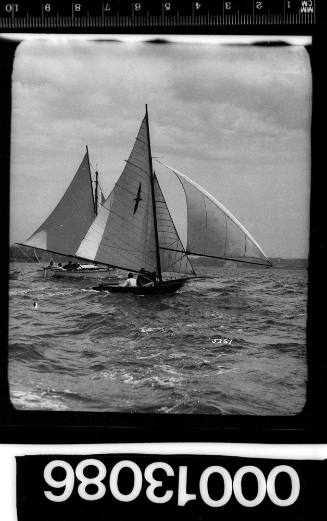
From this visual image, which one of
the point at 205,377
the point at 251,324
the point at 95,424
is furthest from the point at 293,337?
the point at 95,424

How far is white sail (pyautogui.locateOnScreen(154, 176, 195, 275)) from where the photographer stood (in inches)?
42.9

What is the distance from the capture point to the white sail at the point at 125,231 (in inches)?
43.4

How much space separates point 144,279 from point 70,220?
20cm

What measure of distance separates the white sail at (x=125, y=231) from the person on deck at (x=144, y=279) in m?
0.01

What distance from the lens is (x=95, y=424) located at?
1047mm

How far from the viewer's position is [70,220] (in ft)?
3.57

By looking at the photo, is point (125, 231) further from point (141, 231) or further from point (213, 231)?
point (213, 231)

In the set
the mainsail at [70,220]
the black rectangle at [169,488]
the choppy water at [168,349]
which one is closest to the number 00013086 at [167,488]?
the black rectangle at [169,488]

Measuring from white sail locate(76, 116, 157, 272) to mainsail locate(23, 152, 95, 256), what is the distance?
0.08 feet

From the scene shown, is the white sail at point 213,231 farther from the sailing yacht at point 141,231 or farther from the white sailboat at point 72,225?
the white sailboat at point 72,225
